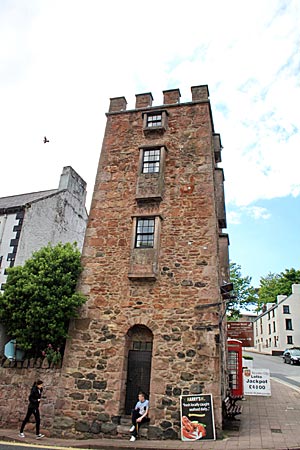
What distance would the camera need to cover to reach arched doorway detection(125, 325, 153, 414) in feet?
→ 36.8

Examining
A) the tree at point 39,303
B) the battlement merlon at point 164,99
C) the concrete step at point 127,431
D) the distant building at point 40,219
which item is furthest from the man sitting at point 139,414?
the battlement merlon at point 164,99

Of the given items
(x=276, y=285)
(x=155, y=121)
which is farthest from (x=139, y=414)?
(x=276, y=285)

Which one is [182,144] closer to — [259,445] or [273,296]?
[259,445]

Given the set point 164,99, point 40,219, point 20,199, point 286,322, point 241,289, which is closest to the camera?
point 164,99

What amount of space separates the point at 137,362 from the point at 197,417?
2555mm

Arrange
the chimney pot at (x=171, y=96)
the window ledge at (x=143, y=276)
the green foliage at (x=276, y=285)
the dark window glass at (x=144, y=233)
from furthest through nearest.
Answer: the green foliage at (x=276, y=285), the chimney pot at (x=171, y=96), the dark window glass at (x=144, y=233), the window ledge at (x=143, y=276)

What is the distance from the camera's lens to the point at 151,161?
45.9 feet

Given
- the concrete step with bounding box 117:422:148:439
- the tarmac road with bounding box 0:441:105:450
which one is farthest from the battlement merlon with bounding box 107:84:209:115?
the tarmac road with bounding box 0:441:105:450

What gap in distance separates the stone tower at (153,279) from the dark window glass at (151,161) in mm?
49

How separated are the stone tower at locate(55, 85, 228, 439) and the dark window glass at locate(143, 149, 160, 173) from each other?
0.05m

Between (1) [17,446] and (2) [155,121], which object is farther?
(2) [155,121]

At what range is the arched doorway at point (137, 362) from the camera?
11.2m

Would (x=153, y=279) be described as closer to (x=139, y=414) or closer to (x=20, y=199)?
(x=139, y=414)

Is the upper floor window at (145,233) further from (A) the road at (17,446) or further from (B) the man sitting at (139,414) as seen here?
(A) the road at (17,446)
